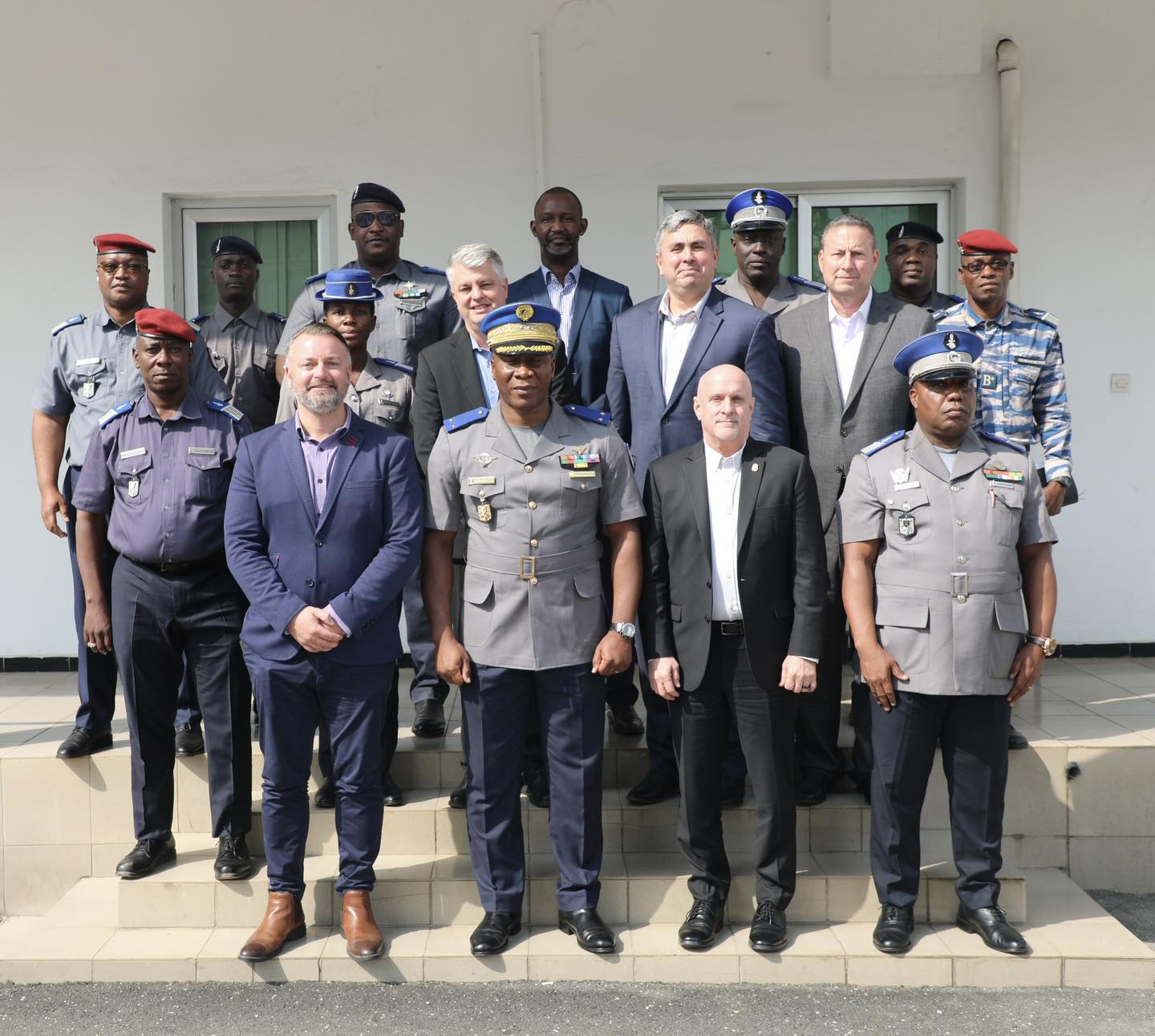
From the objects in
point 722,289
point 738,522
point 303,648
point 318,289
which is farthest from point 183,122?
point 738,522

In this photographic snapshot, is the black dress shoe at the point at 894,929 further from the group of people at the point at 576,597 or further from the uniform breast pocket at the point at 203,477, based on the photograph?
the uniform breast pocket at the point at 203,477

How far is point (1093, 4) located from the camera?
6.08m

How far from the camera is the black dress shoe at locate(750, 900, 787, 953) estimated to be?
3625 millimetres

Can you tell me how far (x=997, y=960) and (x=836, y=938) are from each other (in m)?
0.49

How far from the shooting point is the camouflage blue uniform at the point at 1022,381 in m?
4.45

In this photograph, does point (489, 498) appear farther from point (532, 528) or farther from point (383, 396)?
point (383, 396)

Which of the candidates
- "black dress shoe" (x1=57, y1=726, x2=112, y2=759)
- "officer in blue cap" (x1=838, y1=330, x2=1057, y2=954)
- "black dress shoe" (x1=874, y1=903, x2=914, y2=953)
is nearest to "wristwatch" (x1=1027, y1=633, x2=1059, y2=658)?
"officer in blue cap" (x1=838, y1=330, x2=1057, y2=954)

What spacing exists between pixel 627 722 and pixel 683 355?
5.00 ft

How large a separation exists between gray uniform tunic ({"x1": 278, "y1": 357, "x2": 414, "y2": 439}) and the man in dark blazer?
24.5 inches

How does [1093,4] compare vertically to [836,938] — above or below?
above

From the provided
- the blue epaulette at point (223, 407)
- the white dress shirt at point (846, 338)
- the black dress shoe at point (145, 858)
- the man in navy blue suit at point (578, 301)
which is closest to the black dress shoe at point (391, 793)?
the black dress shoe at point (145, 858)

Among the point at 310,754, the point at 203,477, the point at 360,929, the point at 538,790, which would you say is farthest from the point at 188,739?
the point at 538,790

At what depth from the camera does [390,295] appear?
476cm

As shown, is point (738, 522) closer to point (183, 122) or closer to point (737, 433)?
point (737, 433)
